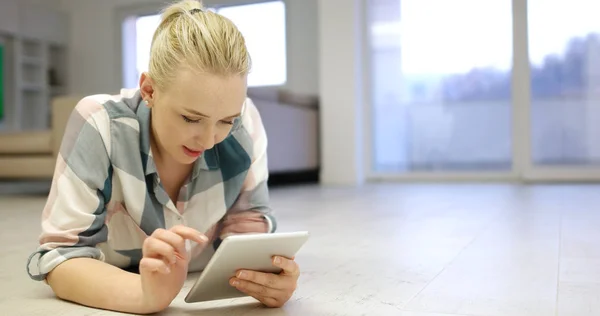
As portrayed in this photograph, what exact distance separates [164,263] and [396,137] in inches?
170

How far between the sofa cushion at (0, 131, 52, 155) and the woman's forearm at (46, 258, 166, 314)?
2.97 meters

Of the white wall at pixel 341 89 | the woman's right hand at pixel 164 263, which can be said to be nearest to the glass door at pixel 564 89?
the white wall at pixel 341 89

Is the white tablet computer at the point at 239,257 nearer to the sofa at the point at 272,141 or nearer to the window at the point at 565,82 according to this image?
the sofa at the point at 272,141

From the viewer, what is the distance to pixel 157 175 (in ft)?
3.60

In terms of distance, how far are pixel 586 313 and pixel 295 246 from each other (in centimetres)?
48

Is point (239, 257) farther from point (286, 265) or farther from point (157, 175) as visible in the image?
point (157, 175)

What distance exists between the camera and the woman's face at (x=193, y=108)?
926mm

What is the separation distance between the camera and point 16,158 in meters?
3.90

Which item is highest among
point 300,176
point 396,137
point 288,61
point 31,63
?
point 31,63

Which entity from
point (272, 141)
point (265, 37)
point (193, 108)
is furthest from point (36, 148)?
point (265, 37)

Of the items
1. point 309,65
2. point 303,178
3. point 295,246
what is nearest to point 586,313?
point 295,246

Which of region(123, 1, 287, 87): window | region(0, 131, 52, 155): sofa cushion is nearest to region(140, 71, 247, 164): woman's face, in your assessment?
region(0, 131, 52, 155): sofa cushion

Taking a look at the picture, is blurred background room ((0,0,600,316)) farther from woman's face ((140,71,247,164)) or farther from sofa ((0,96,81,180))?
woman's face ((140,71,247,164))

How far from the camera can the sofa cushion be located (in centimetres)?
376
